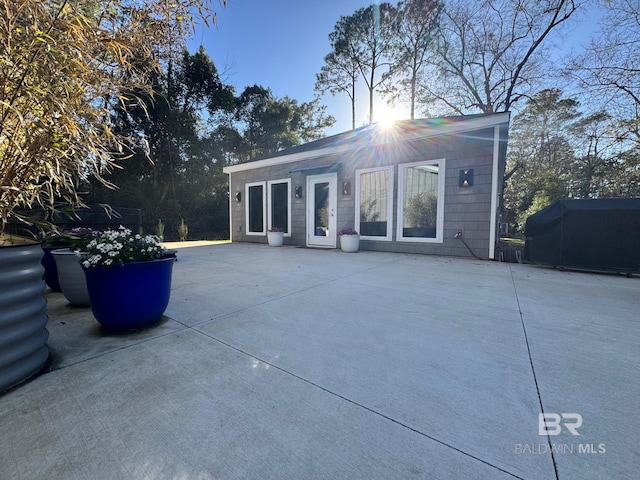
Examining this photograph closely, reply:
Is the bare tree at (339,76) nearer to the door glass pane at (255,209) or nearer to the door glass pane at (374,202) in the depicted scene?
the door glass pane at (255,209)

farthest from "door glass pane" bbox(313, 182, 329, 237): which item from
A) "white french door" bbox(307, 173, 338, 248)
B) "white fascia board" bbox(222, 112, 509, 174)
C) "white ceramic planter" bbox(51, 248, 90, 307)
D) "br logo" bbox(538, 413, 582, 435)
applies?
"br logo" bbox(538, 413, 582, 435)

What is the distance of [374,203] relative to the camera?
23.1 ft

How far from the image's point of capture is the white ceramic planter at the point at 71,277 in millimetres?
2705

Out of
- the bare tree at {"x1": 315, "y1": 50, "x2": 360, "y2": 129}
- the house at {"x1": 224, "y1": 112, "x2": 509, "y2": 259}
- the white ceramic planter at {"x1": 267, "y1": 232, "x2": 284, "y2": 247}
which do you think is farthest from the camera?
the bare tree at {"x1": 315, "y1": 50, "x2": 360, "y2": 129}

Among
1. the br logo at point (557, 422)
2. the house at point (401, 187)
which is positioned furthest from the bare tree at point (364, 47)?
the br logo at point (557, 422)

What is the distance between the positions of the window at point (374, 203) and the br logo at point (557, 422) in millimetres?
5635

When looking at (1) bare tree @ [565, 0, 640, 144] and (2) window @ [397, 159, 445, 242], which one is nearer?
(2) window @ [397, 159, 445, 242]

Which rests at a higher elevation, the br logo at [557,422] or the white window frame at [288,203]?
the white window frame at [288,203]

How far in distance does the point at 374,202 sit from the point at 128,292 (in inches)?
231

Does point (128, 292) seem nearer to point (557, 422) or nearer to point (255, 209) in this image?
point (557, 422)

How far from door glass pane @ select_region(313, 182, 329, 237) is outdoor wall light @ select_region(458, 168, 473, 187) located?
3.44 metres

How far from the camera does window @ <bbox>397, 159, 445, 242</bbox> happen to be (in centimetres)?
620

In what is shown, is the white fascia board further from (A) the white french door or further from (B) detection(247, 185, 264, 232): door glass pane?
(B) detection(247, 185, 264, 232): door glass pane

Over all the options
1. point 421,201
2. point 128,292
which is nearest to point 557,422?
point 128,292
